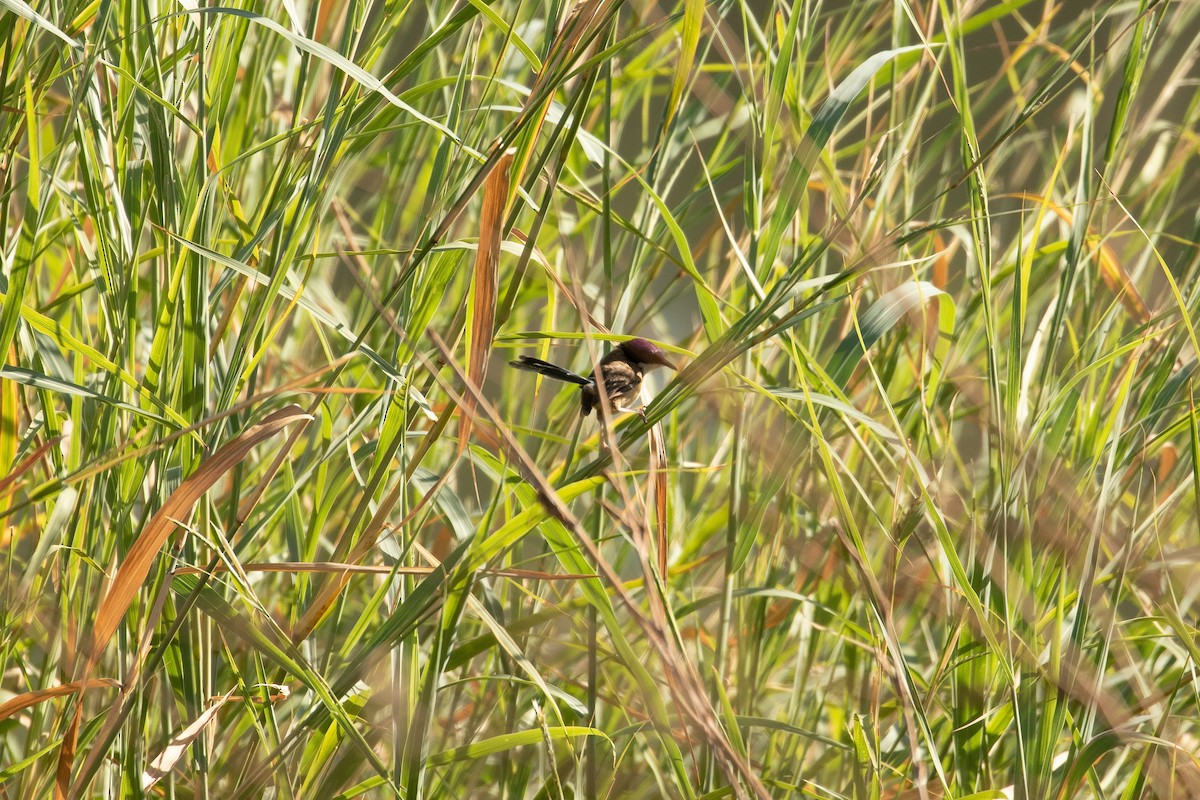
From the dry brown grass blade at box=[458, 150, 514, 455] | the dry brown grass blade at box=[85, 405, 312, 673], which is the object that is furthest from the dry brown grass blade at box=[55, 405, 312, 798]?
the dry brown grass blade at box=[458, 150, 514, 455]

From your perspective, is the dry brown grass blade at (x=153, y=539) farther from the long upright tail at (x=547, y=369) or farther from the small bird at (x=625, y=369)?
the small bird at (x=625, y=369)

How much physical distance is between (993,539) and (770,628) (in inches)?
14.8

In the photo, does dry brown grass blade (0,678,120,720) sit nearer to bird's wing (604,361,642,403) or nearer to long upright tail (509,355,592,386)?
long upright tail (509,355,592,386)

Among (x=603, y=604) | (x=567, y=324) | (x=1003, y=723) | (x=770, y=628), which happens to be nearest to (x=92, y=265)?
(x=603, y=604)

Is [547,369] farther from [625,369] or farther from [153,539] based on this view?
[153,539]

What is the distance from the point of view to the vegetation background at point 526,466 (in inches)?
29.8

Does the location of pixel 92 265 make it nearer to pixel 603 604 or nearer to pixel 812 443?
pixel 603 604

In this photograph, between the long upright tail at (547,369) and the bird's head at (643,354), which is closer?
the long upright tail at (547,369)

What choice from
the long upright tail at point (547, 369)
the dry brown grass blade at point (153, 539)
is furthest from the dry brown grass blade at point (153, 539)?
the long upright tail at point (547, 369)

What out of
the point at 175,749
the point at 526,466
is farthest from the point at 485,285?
the point at 175,749

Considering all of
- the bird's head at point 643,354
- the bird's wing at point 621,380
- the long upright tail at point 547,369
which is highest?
the long upright tail at point 547,369

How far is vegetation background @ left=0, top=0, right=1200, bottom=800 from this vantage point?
0.76 metres

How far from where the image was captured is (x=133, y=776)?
0.77 meters

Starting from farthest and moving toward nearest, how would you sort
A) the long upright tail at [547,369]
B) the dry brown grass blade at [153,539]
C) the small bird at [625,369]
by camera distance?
the small bird at [625,369]
the long upright tail at [547,369]
the dry brown grass blade at [153,539]
